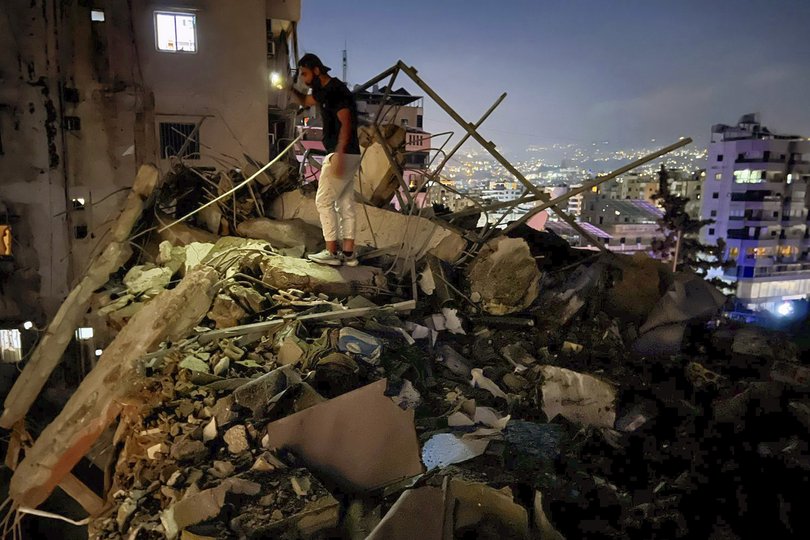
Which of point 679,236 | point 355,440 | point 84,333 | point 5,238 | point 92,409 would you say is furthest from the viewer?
point 679,236

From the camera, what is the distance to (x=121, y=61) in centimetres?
1079

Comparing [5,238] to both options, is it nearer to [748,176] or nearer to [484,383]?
[484,383]

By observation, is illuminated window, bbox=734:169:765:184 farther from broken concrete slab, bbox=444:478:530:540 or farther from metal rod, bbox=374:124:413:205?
broken concrete slab, bbox=444:478:530:540

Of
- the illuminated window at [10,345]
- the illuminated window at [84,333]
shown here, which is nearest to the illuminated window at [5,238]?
the illuminated window at [10,345]

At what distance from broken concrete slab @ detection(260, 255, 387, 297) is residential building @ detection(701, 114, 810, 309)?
3651 centimetres

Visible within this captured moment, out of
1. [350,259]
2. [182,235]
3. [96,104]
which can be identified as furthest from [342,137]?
[96,104]

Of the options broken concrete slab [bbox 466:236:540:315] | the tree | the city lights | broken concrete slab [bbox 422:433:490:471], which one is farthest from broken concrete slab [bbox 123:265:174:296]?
the tree

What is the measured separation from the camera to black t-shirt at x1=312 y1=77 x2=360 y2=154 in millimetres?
4918

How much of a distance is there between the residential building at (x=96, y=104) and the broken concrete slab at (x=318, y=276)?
579 cm

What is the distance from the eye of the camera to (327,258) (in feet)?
17.5

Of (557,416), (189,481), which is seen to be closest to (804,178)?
(557,416)

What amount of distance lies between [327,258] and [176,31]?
8801mm

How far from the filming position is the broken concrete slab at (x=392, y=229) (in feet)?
18.3

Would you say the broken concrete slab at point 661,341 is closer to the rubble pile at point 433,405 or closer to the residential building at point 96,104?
the rubble pile at point 433,405
